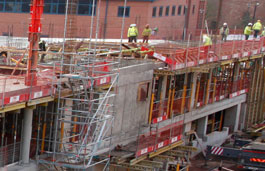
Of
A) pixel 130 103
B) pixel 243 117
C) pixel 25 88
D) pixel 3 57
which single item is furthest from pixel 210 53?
pixel 25 88

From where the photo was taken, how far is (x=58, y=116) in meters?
20.9

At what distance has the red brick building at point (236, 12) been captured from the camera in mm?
77938

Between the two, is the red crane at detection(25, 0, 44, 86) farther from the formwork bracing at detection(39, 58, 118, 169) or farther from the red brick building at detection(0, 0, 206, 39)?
the red brick building at detection(0, 0, 206, 39)

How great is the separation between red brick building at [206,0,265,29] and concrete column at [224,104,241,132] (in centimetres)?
4023

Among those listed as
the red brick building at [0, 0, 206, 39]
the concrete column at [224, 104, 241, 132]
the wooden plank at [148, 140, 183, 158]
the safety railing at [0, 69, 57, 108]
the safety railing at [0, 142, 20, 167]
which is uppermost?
the red brick building at [0, 0, 206, 39]

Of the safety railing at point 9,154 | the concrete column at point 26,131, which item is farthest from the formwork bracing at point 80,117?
the safety railing at point 9,154

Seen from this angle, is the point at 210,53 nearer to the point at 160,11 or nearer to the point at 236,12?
the point at 160,11

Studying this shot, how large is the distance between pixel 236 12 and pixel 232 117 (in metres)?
45.6

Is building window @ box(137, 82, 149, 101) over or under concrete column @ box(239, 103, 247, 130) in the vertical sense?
over

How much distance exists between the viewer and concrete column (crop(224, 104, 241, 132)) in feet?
122

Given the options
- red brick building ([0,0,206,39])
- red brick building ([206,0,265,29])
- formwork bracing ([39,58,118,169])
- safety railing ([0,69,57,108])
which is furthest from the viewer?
red brick building ([206,0,265,29])

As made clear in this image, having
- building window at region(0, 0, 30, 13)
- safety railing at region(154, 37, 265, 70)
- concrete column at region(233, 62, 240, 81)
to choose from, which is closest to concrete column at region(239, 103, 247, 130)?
concrete column at region(233, 62, 240, 81)

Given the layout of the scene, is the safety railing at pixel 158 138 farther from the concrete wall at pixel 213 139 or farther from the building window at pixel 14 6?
the building window at pixel 14 6

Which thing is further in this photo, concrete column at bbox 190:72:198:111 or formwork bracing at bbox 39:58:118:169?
concrete column at bbox 190:72:198:111
